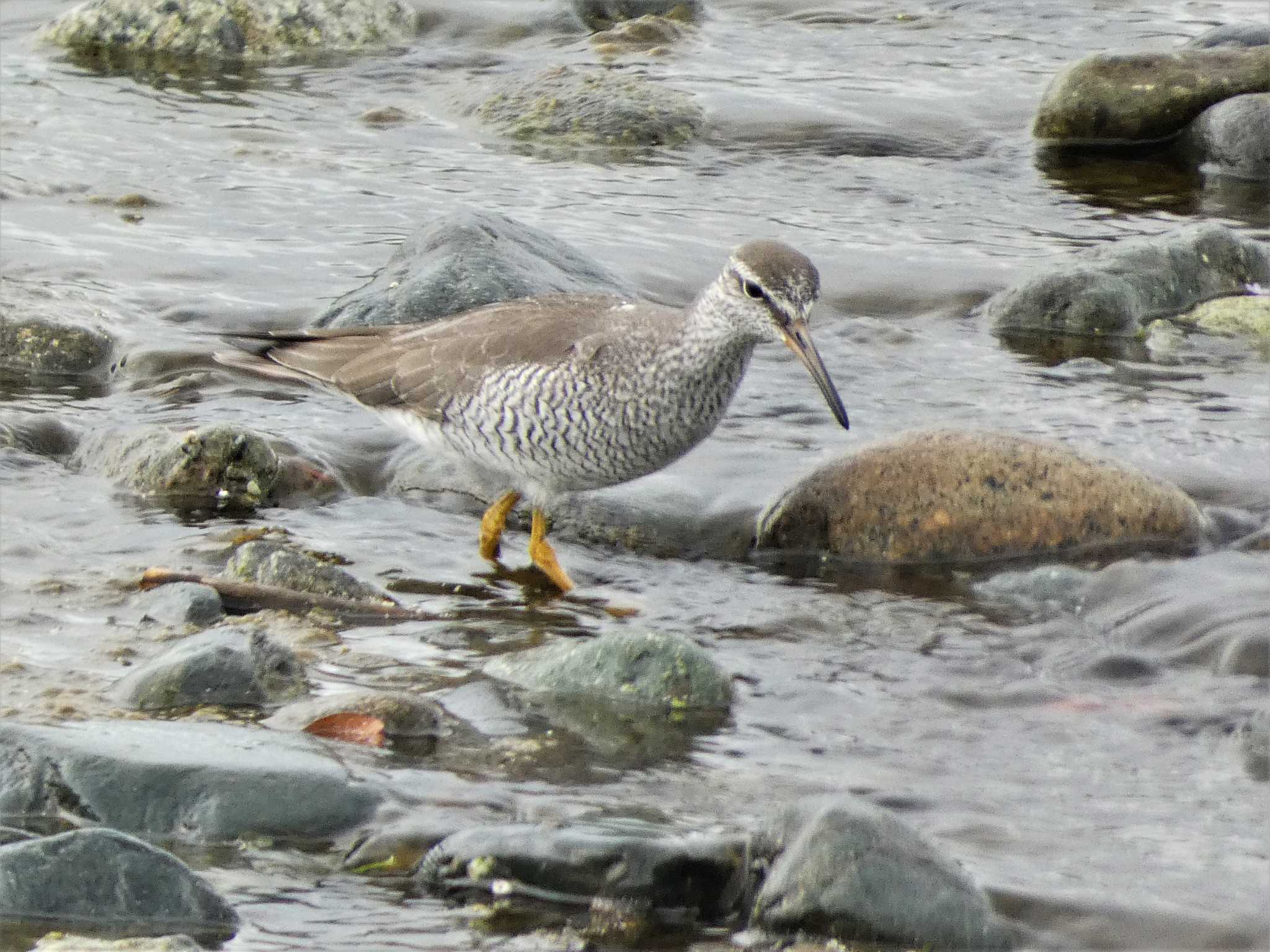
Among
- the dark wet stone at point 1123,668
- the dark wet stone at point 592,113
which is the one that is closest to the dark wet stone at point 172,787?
the dark wet stone at point 1123,668

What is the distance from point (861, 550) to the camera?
7176mm

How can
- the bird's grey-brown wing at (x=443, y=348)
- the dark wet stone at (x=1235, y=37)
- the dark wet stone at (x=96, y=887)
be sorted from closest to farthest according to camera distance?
the dark wet stone at (x=96, y=887) < the bird's grey-brown wing at (x=443, y=348) < the dark wet stone at (x=1235, y=37)

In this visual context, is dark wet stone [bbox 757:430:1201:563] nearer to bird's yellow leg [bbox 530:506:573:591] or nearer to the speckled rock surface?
bird's yellow leg [bbox 530:506:573:591]

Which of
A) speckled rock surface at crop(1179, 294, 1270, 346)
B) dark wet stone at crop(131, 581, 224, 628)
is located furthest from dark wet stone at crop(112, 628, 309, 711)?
speckled rock surface at crop(1179, 294, 1270, 346)

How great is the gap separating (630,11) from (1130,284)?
7.45 m

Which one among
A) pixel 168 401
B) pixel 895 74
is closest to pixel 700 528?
pixel 168 401

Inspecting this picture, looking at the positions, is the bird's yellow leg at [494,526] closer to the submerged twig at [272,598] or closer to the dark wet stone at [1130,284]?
the submerged twig at [272,598]

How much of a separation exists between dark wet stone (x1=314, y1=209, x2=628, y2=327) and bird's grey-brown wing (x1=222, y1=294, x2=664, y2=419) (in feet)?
1.77

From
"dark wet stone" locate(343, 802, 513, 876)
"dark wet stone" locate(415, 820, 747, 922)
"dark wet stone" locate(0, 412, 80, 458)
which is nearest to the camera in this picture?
"dark wet stone" locate(415, 820, 747, 922)

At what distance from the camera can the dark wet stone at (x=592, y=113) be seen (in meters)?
12.9

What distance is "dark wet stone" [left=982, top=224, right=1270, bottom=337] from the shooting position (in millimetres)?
9453

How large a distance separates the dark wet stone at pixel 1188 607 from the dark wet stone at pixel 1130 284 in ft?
9.20

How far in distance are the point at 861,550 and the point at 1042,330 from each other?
2809mm

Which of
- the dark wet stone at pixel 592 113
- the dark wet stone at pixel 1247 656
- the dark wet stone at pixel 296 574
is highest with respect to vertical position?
the dark wet stone at pixel 592 113
